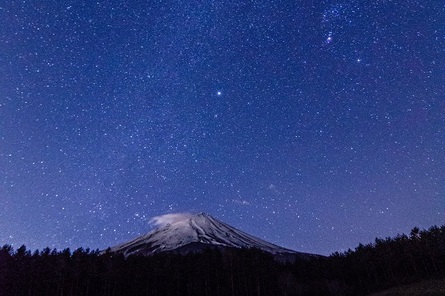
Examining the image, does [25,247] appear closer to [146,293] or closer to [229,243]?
[146,293]

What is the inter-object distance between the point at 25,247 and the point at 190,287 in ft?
151

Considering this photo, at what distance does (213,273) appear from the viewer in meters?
84.5

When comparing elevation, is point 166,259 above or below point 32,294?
above

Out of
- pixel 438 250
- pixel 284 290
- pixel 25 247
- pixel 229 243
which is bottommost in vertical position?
pixel 284 290

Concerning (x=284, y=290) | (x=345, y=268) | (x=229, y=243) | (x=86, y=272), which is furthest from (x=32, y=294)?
(x=229, y=243)

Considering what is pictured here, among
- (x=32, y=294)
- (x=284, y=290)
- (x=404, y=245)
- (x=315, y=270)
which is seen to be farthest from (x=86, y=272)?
(x=404, y=245)

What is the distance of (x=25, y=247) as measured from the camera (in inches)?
3553

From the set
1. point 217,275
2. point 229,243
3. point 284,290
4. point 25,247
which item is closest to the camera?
point 284,290

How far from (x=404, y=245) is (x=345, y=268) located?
679 inches

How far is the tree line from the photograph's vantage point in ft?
235

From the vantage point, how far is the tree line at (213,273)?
71.7 meters

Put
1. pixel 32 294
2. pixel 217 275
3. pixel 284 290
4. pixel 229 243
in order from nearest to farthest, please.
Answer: pixel 32 294 < pixel 284 290 < pixel 217 275 < pixel 229 243

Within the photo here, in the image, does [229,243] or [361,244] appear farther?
[229,243]

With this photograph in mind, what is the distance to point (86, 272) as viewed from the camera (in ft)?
249
